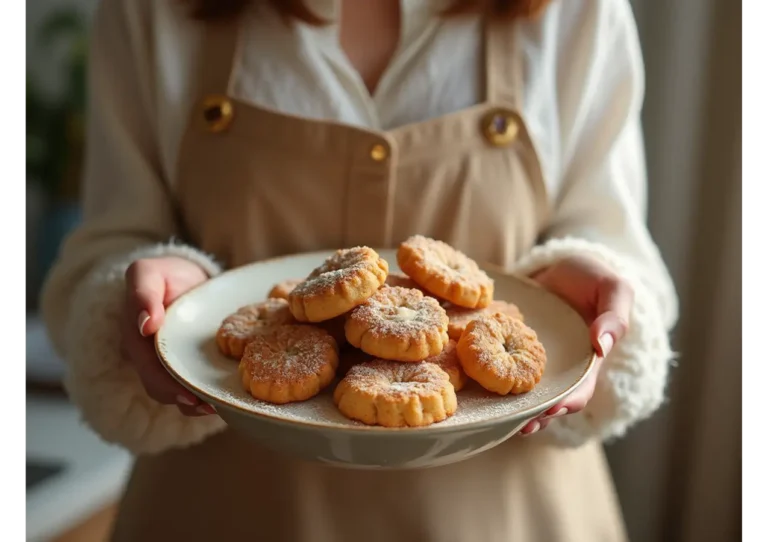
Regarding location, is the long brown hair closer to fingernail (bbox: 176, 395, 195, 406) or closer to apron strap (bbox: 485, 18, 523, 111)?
apron strap (bbox: 485, 18, 523, 111)

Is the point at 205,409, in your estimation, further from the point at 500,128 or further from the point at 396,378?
the point at 500,128

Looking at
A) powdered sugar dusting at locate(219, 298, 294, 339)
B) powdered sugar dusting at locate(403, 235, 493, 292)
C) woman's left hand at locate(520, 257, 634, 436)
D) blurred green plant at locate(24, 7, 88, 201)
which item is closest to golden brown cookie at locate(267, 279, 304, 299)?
powdered sugar dusting at locate(219, 298, 294, 339)

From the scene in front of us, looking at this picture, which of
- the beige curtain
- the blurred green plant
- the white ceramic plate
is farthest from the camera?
the blurred green plant

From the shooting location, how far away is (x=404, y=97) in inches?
26.5

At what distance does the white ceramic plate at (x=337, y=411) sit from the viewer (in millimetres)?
446

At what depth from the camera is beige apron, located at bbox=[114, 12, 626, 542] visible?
66 centimetres

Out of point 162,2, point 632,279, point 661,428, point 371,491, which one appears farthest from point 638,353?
point 162,2

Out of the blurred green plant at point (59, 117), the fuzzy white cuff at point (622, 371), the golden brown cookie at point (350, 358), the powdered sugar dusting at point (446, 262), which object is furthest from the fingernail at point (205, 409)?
the blurred green plant at point (59, 117)

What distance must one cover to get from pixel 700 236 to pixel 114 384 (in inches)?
30.8

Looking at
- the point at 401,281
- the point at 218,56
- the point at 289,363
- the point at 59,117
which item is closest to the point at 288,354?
the point at 289,363

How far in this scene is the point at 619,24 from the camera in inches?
27.8

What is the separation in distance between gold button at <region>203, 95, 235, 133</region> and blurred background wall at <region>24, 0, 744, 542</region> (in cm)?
62
